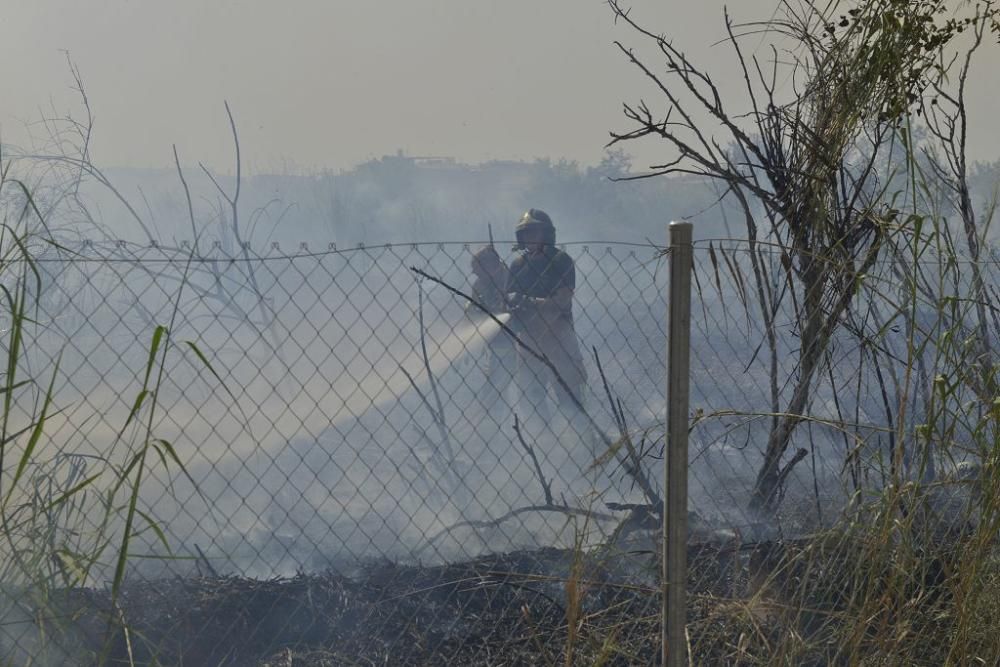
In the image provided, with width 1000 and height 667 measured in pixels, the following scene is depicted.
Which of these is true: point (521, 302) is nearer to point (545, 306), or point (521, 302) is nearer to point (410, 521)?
point (545, 306)

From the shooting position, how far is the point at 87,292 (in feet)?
22.0

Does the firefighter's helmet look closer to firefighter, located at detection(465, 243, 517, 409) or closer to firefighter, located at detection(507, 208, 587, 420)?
firefighter, located at detection(507, 208, 587, 420)

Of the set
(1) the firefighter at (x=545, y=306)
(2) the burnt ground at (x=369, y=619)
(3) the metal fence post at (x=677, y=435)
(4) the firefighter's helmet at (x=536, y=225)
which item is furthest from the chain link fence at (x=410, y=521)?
(4) the firefighter's helmet at (x=536, y=225)

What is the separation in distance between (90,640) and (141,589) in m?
0.41

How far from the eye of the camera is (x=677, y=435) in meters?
1.75

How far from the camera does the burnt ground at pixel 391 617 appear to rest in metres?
2.72

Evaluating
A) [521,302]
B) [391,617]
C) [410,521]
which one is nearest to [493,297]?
[521,302]

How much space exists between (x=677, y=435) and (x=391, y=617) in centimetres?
155

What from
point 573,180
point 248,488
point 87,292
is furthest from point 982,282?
point 573,180

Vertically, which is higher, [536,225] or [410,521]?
[536,225]

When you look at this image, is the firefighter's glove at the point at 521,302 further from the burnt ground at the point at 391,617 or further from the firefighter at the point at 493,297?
the burnt ground at the point at 391,617

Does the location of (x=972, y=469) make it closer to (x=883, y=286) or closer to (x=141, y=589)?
(x=883, y=286)

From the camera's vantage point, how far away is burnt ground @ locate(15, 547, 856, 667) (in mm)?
2719

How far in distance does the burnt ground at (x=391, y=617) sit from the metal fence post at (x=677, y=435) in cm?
81
